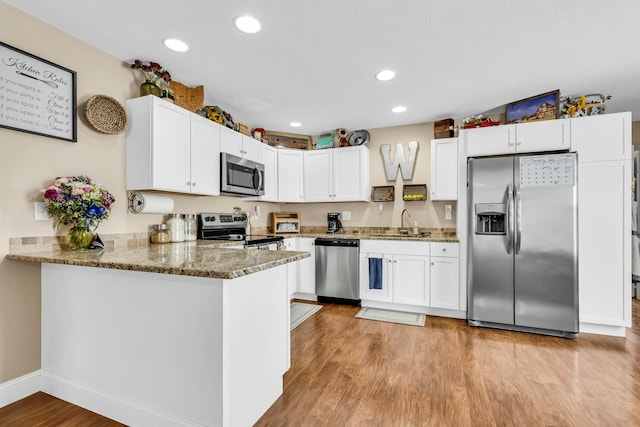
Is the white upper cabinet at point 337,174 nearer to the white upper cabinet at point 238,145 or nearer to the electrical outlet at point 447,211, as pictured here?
the white upper cabinet at point 238,145

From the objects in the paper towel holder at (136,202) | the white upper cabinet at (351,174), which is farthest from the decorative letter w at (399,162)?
the paper towel holder at (136,202)

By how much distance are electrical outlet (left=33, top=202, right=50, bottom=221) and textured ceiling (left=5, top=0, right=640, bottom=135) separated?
47.8 inches

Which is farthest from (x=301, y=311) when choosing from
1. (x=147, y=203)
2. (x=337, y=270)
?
A: (x=147, y=203)

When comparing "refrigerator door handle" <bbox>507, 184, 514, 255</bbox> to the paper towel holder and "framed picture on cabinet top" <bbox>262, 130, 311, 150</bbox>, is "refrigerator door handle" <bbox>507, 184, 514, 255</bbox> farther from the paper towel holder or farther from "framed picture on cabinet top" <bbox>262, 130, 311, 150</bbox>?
the paper towel holder

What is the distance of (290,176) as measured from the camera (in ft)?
13.8

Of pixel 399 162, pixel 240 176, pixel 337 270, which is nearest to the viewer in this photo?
pixel 240 176

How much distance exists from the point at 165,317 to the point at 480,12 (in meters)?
2.54

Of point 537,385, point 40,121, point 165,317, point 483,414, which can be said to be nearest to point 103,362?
point 165,317

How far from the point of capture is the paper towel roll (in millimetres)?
2473

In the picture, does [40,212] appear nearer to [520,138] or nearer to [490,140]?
[490,140]

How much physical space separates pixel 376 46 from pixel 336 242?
2271mm

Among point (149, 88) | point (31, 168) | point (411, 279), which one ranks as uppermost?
point (149, 88)

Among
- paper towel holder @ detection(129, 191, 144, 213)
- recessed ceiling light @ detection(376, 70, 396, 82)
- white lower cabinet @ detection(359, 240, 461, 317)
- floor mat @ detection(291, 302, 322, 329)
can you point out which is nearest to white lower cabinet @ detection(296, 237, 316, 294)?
floor mat @ detection(291, 302, 322, 329)

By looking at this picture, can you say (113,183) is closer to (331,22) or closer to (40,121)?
(40,121)
